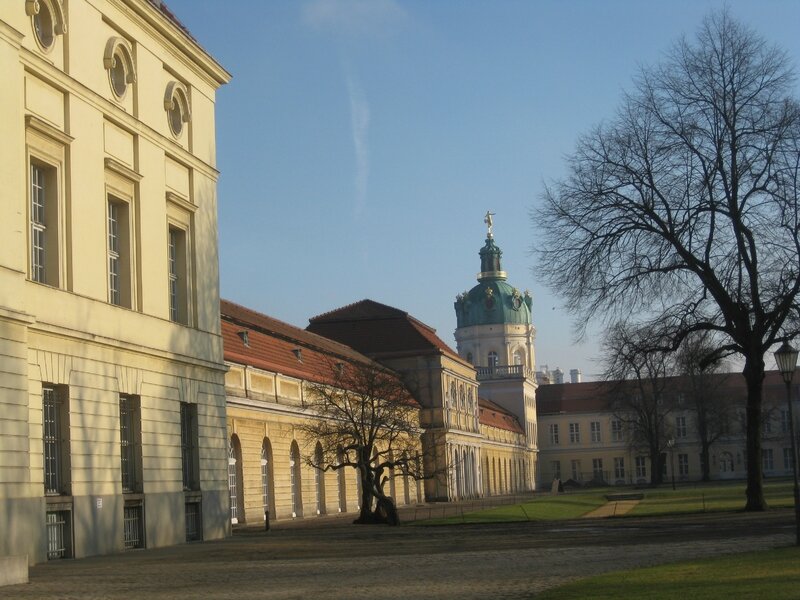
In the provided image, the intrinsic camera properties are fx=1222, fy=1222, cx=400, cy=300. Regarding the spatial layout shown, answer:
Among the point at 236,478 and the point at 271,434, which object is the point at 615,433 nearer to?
the point at 271,434

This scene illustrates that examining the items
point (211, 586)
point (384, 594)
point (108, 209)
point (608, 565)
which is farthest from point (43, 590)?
point (108, 209)

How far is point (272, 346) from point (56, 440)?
30325 millimetres

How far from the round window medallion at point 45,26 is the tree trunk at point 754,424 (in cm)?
2143

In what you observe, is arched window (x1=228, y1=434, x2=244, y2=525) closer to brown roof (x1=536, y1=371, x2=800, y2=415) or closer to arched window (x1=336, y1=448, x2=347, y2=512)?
arched window (x1=336, y1=448, x2=347, y2=512)

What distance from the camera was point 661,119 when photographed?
3553 centimetres

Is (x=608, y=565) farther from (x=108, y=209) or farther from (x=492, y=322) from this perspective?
(x=492, y=322)

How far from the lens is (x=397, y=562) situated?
21250 mm

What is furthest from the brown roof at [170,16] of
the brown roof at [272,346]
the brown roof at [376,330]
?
the brown roof at [376,330]

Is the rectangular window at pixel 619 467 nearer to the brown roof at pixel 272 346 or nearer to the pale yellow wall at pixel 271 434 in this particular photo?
the brown roof at pixel 272 346

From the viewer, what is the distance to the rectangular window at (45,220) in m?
24.2

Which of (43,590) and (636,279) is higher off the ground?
(636,279)

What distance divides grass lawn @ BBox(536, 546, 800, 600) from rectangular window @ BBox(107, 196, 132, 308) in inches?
582

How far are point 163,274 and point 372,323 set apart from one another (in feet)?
185

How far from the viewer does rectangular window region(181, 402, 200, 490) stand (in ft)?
102
